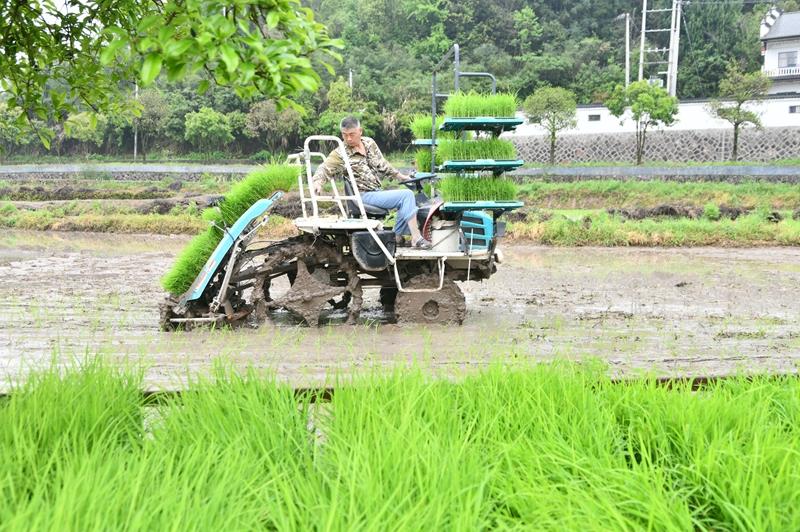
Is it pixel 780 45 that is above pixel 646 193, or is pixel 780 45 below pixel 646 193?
above

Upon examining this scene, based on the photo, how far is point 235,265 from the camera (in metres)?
7.53

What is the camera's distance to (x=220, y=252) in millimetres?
7242

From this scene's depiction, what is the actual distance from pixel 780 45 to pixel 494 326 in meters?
45.9

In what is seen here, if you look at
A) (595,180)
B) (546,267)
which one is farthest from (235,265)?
(595,180)

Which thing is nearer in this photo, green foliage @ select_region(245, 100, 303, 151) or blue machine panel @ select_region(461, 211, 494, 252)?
blue machine panel @ select_region(461, 211, 494, 252)

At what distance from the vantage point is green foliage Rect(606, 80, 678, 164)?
36844 mm

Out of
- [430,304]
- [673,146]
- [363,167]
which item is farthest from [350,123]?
[673,146]

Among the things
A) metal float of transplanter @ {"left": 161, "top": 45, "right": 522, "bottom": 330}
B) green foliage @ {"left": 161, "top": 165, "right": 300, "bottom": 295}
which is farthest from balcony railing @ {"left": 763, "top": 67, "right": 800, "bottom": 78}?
green foliage @ {"left": 161, "top": 165, "right": 300, "bottom": 295}

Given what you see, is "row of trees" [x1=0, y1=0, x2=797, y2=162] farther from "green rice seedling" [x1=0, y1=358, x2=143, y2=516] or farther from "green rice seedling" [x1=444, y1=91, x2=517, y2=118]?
"green rice seedling" [x1=444, y1=91, x2=517, y2=118]

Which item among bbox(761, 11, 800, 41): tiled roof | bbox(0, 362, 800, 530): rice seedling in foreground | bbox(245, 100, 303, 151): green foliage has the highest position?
bbox(761, 11, 800, 41): tiled roof

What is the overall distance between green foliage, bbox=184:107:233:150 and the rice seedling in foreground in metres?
39.1

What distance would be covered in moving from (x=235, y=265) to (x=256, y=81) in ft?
15.3

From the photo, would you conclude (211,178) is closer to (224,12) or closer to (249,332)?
(249,332)

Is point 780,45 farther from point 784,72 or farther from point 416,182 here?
point 416,182
